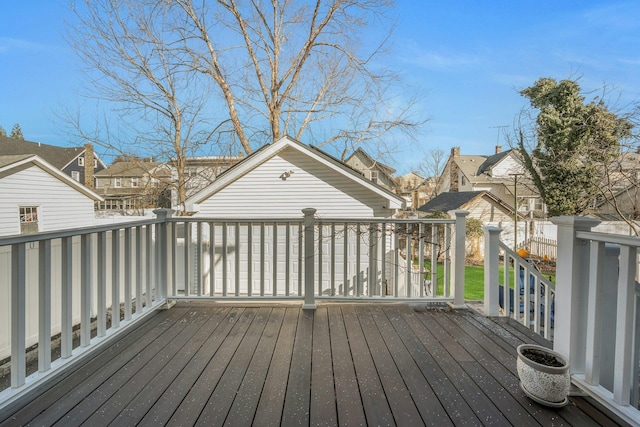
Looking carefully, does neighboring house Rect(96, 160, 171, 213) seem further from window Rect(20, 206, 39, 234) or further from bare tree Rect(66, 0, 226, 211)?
window Rect(20, 206, 39, 234)

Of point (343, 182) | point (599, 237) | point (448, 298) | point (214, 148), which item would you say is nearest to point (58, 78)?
point (214, 148)

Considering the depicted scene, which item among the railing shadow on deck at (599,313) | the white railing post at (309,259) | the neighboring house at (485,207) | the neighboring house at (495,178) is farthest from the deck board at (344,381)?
the neighboring house at (485,207)

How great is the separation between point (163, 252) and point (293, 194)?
4.69 meters

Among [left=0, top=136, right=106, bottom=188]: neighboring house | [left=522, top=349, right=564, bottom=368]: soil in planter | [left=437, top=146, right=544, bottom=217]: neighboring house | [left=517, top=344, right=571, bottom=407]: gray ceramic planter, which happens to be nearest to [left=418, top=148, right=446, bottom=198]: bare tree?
[left=437, top=146, right=544, bottom=217]: neighboring house

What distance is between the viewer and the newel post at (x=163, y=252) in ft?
10.5

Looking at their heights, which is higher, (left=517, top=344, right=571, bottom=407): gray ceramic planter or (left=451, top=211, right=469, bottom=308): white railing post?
(left=451, top=211, right=469, bottom=308): white railing post

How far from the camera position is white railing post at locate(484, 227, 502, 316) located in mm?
3084

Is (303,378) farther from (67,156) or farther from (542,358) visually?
(67,156)

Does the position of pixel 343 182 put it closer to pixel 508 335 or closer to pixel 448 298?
pixel 448 298

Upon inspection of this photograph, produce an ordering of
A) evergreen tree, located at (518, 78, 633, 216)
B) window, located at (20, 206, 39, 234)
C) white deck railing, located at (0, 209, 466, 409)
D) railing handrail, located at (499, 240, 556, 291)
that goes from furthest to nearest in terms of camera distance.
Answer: evergreen tree, located at (518, 78, 633, 216), window, located at (20, 206, 39, 234), railing handrail, located at (499, 240, 556, 291), white deck railing, located at (0, 209, 466, 409)

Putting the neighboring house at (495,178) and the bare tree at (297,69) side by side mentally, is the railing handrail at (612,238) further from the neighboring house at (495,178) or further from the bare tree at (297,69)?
the neighboring house at (495,178)

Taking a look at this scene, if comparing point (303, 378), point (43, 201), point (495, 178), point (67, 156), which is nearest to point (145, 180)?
point (43, 201)

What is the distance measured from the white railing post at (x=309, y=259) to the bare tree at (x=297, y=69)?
8936mm

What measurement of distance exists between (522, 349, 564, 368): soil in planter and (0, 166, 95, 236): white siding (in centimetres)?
1147
